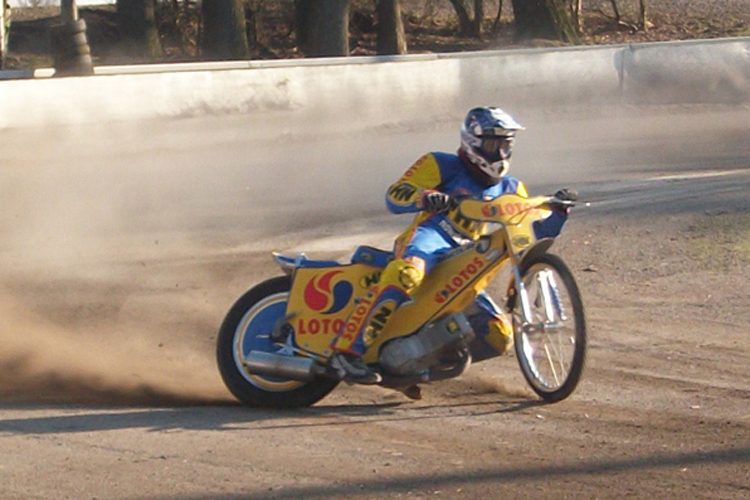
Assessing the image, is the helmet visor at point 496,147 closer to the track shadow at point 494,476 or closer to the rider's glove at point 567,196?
the rider's glove at point 567,196

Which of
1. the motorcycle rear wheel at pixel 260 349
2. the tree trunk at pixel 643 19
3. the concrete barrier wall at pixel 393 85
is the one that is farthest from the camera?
the tree trunk at pixel 643 19

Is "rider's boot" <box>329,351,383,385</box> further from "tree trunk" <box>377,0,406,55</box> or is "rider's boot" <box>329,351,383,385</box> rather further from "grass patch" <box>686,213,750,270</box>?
"tree trunk" <box>377,0,406,55</box>

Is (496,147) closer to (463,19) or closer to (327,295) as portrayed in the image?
(327,295)

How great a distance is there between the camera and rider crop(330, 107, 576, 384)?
6.79m

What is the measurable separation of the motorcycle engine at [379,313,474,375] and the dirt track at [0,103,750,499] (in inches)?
10.0

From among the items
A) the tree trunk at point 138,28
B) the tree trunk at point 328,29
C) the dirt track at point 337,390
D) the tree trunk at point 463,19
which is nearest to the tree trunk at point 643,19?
the tree trunk at point 463,19

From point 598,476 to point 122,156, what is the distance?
14.2m

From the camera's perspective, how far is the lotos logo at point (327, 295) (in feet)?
23.6

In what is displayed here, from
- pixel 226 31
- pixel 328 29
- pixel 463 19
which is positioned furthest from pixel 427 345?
pixel 463 19

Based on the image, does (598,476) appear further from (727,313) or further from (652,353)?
(727,313)

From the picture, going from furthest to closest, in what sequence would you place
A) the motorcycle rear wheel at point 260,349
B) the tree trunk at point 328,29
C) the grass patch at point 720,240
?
the tree trunk at point 328,29
the grass patch at point 720,240
the motorcycle rear wheel at point 260,349

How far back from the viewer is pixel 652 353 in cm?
812

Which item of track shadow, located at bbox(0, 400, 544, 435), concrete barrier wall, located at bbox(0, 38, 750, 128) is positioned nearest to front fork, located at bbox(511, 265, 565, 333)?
track shadow, located at bbox(0, 400, 544, 435)

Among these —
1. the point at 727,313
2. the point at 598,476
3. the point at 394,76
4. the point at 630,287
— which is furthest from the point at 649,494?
the point at 394,76
